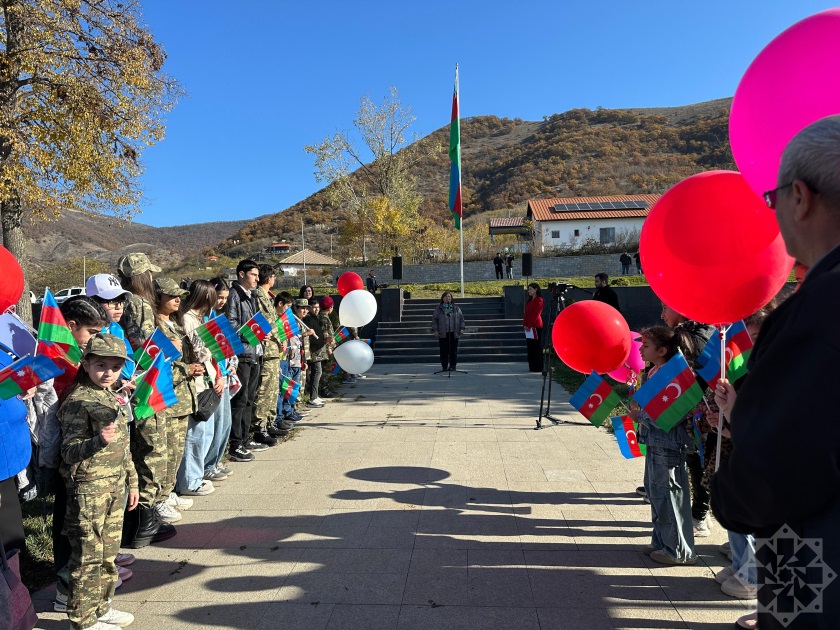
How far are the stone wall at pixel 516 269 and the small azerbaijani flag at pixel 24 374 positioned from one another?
28.6 m

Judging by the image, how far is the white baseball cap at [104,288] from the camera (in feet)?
11.8

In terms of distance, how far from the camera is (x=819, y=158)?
1228 millimetres

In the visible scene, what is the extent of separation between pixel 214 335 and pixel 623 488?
146 inches

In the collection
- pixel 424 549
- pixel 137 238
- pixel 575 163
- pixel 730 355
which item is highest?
pixel 575 163

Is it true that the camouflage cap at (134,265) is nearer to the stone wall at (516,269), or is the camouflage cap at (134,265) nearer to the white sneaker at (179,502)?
the white sneaker at (179,502)

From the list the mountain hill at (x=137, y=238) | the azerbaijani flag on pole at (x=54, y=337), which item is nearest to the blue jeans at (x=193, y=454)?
the azerbaijani flag on pole at (x=54, y=337)

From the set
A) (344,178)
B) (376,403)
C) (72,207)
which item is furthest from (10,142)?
(344,178)

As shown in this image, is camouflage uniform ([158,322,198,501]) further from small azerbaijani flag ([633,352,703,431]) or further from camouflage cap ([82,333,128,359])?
small azerbaijani flag ([633,352,703,431])

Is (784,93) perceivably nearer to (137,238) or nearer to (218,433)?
(218,433)

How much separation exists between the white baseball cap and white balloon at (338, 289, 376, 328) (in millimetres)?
4456

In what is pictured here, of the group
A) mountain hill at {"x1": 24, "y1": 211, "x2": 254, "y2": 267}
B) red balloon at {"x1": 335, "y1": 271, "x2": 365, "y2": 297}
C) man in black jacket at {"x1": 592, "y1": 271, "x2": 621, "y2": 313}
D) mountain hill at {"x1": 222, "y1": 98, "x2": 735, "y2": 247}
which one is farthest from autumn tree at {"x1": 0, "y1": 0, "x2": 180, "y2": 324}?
mountain hill at {"x1": 24, "y1": 211, "x2": 254, "y2": 267}

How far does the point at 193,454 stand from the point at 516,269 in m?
28.2

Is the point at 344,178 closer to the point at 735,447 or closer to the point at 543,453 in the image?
the point at 543,453

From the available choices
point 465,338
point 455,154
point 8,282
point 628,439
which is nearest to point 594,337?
point 628,439
